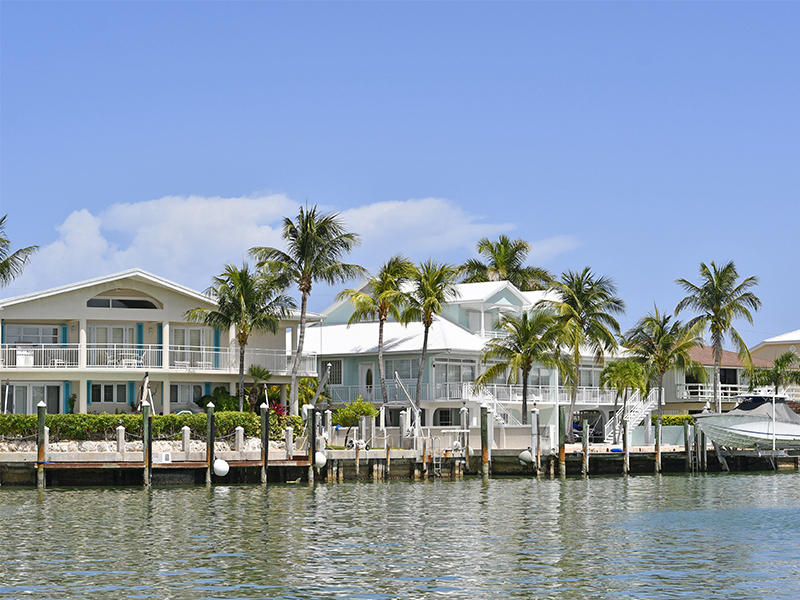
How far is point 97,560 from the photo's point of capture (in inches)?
939

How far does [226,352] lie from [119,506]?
20476 mm

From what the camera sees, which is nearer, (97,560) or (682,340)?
(97,560)

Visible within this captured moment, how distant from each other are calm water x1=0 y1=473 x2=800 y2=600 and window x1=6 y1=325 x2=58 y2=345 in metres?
13.1

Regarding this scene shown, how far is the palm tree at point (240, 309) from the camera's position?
52875 mm

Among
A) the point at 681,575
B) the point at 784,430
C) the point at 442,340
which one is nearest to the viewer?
the point at 681,575

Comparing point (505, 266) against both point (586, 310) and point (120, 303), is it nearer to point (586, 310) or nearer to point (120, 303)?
point (586, 310)

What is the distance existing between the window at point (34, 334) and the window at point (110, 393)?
114 inches

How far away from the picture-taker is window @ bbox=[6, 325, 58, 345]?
52.4 metres

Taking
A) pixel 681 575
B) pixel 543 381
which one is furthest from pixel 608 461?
pixel 681 575

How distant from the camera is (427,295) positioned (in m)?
58.9

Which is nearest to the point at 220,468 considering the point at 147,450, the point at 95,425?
the point at 147,450

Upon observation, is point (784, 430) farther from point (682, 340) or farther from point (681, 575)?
point (681, 575)

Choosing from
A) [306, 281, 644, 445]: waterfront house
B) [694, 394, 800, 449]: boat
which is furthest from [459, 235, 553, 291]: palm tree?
[694, 394, 800, 449]: boat

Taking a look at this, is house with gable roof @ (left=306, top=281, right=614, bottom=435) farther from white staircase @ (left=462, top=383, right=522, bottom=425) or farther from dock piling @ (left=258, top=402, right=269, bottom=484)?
dock piling @ (left=258, top=402, right=269, bottom=484)
